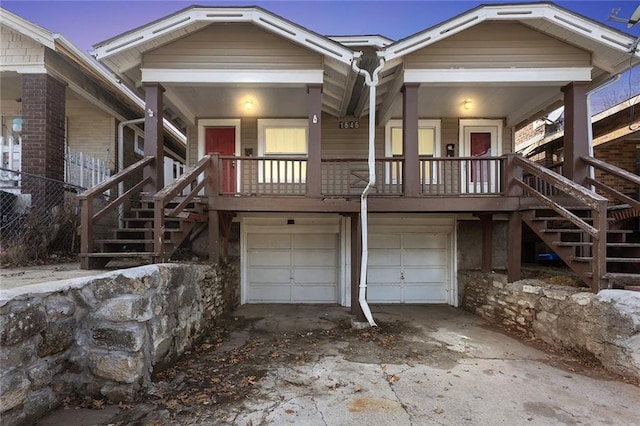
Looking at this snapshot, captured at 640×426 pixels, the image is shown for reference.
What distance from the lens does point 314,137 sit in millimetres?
6488

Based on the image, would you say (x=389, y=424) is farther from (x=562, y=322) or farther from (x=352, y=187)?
(x=352, y=187)

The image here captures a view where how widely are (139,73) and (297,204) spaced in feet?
13.8

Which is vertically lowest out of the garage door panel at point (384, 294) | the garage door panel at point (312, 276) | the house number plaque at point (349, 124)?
the garage door panel at point (384, 294)

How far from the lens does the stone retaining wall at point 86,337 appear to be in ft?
8.63

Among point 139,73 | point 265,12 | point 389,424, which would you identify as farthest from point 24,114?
point 389,424

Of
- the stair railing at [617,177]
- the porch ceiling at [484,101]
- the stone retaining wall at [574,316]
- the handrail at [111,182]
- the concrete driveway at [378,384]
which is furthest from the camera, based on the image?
the porch ceiling at [484,101]

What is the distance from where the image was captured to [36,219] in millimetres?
5730

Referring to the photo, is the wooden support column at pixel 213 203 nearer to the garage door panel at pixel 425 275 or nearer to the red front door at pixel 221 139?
the red front door at pixel 221 139

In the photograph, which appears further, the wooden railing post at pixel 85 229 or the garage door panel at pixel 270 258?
the garage door panel at pixel 270 258

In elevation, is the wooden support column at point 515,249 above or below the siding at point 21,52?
below

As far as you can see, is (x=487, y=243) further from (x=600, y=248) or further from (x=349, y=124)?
(x=349, y=124)

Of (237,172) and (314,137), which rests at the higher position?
(314,137)

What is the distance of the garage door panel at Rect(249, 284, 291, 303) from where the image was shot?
8.71 m

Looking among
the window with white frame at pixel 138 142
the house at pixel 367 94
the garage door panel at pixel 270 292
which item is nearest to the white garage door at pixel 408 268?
the house at pixel 367 94
